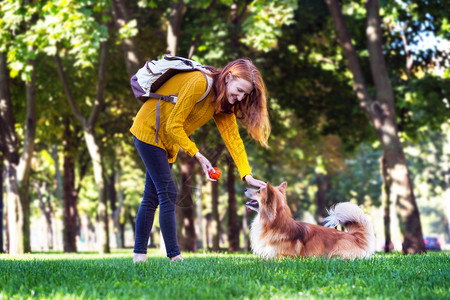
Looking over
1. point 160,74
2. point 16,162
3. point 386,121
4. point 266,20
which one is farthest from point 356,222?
point 16,162

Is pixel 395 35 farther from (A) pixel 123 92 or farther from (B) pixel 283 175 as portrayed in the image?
(B) pixel 283 175

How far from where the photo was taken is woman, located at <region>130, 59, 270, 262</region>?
5242mm

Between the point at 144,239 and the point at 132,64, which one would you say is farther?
the point at 132,64

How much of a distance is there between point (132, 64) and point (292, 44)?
589cm

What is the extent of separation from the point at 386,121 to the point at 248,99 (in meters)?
8.40

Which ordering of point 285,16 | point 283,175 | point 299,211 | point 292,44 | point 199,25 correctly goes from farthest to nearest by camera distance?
point 299,211, point 283,175, point 292,44, point 199,25, point 285,16

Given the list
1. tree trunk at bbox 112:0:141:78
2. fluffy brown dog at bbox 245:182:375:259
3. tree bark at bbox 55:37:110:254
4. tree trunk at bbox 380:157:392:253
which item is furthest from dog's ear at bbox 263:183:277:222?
tree trunk at bbox 380:157:392:253

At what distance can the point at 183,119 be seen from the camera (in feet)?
17.4

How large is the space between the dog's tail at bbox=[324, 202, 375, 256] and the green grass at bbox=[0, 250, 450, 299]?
1021 millimetres

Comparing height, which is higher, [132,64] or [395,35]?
[395,35]

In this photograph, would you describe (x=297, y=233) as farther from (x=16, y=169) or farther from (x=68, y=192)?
(x=68, y=192)

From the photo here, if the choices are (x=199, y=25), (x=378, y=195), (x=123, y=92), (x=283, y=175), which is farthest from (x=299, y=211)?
(x=199, y=25)

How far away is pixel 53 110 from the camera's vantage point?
18859 millimetres

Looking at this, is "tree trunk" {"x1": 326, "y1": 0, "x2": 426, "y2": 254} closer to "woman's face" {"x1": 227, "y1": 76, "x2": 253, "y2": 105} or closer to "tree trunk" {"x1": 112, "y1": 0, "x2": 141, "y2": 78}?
"tree trunk" {"x1": 112, "y1": 0, "x2": 141, "y2": 78}
